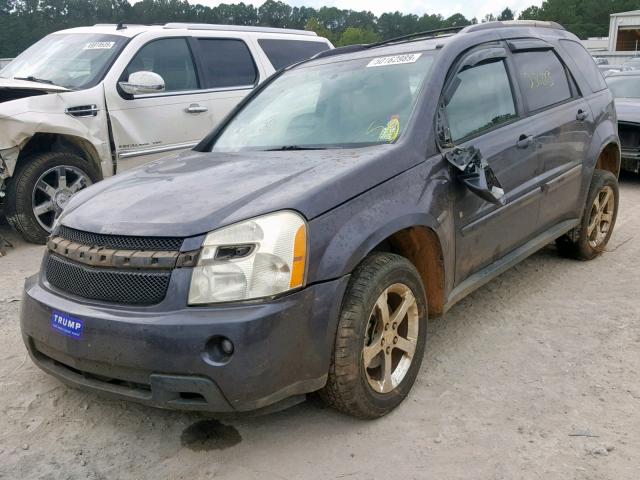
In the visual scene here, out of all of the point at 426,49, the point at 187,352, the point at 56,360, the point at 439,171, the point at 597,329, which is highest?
the point at 426,49

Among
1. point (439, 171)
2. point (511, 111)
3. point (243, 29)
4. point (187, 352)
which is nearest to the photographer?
point (187, 352)

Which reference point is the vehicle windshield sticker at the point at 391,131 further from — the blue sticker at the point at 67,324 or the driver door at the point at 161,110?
the driver door at the point at 161,110

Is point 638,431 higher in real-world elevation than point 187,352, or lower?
lower

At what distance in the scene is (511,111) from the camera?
397 centimetres

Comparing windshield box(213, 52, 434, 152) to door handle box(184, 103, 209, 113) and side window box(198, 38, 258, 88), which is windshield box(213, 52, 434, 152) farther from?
side window box(198, 38, 258, 88)

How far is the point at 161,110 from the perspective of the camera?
6527 mm

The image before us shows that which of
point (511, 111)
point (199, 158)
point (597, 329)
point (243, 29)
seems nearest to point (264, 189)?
point (199, 158)

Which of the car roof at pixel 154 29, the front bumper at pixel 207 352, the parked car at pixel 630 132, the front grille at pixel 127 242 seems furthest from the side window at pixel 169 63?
the parked car at pixel 630 132

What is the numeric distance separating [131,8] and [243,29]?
3131 cm

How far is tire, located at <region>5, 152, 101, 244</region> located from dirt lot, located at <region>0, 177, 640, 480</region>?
82.2 inches

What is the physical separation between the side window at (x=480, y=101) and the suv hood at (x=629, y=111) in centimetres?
511

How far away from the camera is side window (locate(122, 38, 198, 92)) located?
6.48 meters

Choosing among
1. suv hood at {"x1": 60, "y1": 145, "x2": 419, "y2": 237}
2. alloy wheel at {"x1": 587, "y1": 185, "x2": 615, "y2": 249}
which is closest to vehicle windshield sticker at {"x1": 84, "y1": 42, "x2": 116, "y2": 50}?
suv hood at {"x1": 60, "y1": 145, "x2": 419, "y2": 237}

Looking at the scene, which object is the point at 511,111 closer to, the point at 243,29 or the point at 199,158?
the point at 199,158
